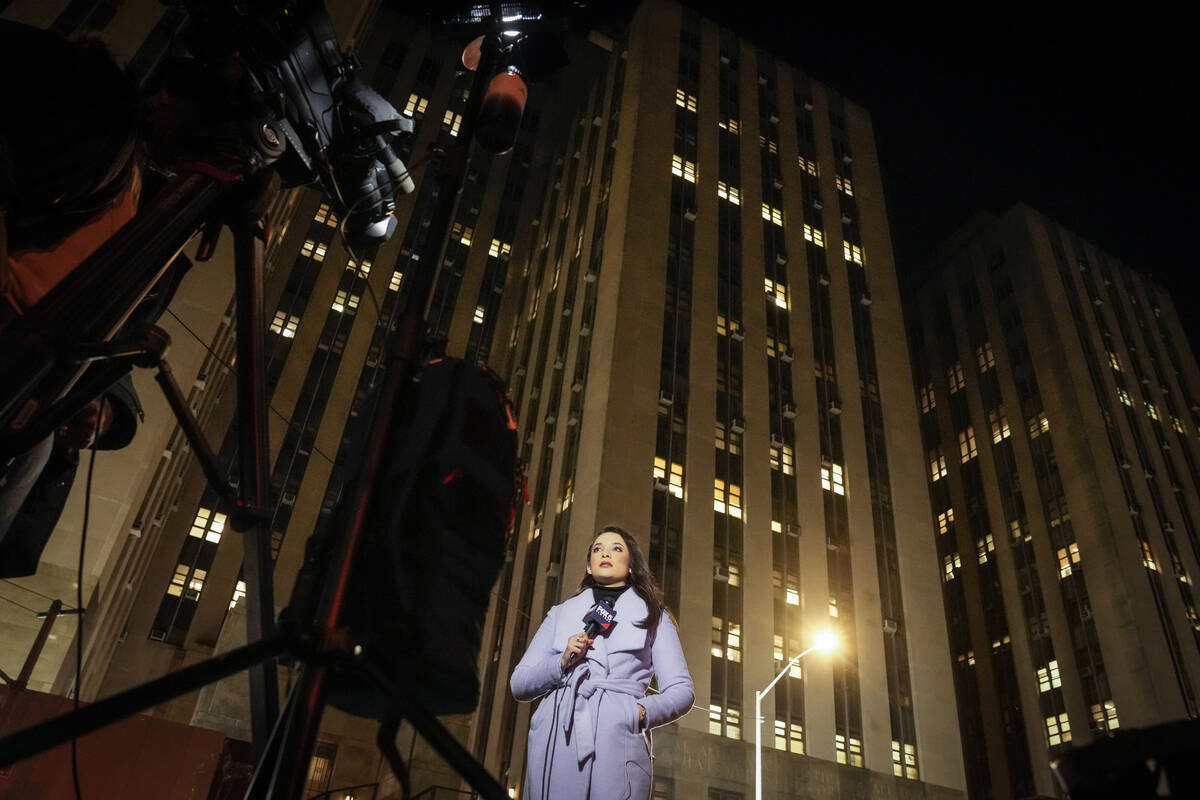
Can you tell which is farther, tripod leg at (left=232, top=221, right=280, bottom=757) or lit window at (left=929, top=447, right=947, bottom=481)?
lit window at (left=929, top=447, right=947, bottom=481)

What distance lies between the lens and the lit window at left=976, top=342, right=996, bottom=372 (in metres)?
63.4

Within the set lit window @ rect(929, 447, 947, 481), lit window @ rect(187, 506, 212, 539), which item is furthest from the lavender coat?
lit window @ rect(929, 447, 947, 481)

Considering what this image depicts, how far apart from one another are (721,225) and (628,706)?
142ft

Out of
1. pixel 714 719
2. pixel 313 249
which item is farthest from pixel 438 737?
pixel 313 249

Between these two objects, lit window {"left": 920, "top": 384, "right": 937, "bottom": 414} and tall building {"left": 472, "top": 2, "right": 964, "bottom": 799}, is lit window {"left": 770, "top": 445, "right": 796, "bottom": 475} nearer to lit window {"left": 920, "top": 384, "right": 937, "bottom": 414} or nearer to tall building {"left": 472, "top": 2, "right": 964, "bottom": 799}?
tall building {"left": 472, "top": 2, "right": 964, "bottom": 799}

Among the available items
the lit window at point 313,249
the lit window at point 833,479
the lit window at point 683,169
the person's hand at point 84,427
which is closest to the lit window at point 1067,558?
the lit window at point 833,479

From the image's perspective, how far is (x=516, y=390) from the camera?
1938 inches

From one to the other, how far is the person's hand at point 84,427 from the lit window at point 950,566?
215 feet

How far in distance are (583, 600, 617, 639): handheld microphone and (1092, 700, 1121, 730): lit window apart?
162 ft

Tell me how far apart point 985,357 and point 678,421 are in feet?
132

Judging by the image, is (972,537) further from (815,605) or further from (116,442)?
(116,442)

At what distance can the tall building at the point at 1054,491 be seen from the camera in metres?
45.3

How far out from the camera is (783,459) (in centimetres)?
3991

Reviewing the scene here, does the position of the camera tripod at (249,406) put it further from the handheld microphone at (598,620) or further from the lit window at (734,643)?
the lit window at (734,643)
